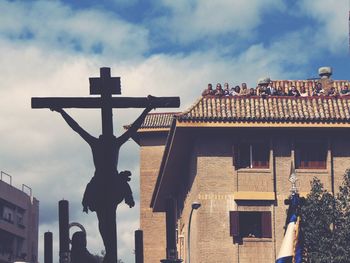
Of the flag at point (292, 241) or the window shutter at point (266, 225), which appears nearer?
the flag at point (292, 241)

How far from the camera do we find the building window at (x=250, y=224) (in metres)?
53.6

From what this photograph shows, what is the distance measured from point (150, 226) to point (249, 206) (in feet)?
106

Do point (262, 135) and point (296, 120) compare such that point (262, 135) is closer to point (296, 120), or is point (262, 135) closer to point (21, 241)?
point (296, 120)

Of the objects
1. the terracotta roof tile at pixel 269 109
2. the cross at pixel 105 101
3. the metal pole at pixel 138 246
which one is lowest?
the metal pole at pixel 138 246

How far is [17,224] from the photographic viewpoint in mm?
107875

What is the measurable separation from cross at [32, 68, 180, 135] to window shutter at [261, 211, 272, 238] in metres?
43.3

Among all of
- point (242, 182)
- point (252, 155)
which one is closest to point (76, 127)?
point (242, 182)

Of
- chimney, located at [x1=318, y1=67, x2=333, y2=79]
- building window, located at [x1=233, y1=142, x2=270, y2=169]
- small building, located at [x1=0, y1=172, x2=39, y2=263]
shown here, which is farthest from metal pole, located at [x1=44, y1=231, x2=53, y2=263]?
small building, located at [x1=0, y1=172, x2=39, y2=263]

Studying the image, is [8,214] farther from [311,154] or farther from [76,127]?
[76,127]

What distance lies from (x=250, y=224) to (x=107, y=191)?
146 ft

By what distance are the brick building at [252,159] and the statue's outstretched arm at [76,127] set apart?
138 ft

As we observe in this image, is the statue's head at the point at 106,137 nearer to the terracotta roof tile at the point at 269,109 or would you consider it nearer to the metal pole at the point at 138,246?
the metal pole at the point at 138,246

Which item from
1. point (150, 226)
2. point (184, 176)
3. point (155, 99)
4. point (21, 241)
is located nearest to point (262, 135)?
point (184, 176)

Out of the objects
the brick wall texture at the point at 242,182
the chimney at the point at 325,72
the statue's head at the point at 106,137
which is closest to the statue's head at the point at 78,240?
the statue's head at the point at 106,137
